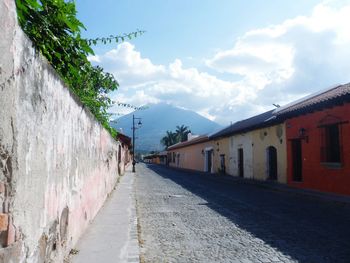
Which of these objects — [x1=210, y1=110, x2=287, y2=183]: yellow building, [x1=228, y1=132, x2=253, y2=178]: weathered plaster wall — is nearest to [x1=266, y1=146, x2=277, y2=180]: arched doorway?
[x1=210, y1=110, x2=287, y2=183]: yellow building

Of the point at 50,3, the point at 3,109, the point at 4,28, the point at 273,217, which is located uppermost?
the point at 50,3

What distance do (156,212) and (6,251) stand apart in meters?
7.05

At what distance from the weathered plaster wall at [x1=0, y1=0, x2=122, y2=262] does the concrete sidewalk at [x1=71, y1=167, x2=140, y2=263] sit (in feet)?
1.30

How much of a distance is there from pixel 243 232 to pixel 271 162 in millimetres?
13947

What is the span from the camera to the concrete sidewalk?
4.54 metres

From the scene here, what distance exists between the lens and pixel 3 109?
2.06 metres

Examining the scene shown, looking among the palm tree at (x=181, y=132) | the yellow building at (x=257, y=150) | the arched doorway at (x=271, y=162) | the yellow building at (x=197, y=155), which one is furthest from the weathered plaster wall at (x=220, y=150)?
the palm tree at (x=181, y=132)

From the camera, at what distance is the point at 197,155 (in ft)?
132

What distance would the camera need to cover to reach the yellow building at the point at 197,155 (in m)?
34.5

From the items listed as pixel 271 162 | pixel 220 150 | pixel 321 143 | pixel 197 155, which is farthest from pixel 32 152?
pixel 197 155

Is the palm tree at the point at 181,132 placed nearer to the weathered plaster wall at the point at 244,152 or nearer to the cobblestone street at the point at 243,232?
the weathered plaster wall at the point at 244,152

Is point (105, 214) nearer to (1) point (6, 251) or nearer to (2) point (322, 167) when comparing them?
(1) point (6, 251)

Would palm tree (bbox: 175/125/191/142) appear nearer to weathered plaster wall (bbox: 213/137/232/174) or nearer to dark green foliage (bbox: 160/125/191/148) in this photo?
dark green foliage (bbox: 160/125/191/148)

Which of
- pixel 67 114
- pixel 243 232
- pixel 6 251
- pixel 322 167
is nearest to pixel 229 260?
pixel 243 232
